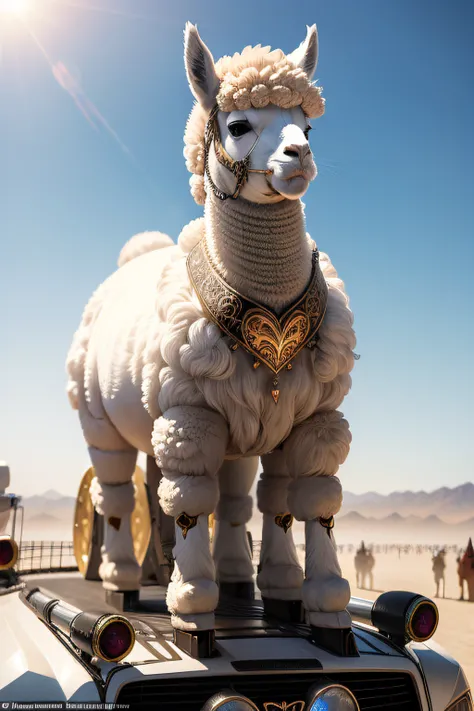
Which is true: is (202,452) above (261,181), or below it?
below

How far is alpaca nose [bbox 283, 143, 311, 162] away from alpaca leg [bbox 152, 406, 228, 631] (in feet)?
4.40

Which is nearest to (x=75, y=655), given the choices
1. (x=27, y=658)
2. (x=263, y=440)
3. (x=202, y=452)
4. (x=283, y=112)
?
(x=27, y=658)

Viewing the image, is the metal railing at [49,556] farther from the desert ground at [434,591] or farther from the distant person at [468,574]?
the distant person at [468,574]

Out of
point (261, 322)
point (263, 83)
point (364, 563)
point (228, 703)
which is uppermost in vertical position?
point (263, 83)

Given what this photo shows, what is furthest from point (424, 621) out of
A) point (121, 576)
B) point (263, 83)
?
point (263, 83)

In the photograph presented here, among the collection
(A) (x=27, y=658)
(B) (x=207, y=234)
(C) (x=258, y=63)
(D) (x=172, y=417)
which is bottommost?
(A) (x=27, y=658)

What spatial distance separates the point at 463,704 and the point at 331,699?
924mm

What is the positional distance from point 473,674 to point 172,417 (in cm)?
487

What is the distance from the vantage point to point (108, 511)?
5.80 metres

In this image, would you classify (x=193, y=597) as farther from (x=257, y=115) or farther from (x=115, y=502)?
(x=257, y=115)

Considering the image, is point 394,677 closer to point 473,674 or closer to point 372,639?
point 372,639

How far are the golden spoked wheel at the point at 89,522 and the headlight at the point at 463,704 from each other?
343 centimetres

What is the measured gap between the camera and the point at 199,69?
408 centimetres

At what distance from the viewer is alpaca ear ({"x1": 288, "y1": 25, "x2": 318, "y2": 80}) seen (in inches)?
166
